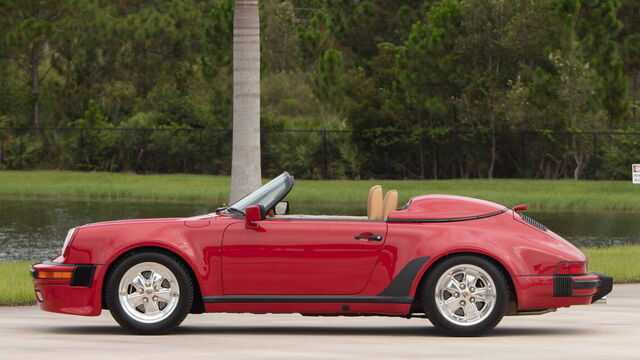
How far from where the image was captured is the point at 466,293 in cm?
1006

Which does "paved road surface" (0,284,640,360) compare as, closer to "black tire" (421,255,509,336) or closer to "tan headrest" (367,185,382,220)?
"black tire" (421,255,509,336)

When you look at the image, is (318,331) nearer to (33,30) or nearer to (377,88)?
(377,88)

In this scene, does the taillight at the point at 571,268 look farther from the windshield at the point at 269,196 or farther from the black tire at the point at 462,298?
the windshield at the point at 269,196

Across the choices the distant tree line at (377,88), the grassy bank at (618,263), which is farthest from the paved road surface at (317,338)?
the distant tree line at (377,88)

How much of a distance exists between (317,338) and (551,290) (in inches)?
71.8

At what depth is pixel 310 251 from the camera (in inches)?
399

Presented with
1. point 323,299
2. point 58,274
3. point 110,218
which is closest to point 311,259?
point 323,299

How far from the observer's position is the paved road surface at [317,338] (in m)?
9.23

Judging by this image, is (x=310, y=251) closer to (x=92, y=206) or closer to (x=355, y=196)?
(x=92, y=206)

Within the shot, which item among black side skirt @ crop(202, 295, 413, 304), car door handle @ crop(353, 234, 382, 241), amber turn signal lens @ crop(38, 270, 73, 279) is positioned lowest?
black side skirt @ crop(202, 295, 413, 304)

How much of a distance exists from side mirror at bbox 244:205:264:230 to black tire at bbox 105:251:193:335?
604 millimetres

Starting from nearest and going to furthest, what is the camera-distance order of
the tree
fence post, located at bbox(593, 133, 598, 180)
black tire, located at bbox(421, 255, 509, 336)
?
black tire, located at bbox(421, 255, 509, 336), fence post, located at bbox(593, 133, 598, 180), the tree

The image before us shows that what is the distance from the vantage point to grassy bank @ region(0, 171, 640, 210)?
36856mm

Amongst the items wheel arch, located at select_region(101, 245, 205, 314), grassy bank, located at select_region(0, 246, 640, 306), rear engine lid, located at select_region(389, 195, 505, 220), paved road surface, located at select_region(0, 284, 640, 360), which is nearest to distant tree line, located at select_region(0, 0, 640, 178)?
grassy bank, located at select_region(0, 246, 640, 306)
